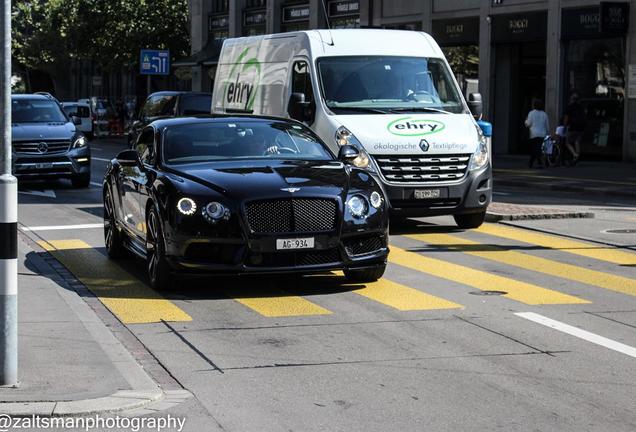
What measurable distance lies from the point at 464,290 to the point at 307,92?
248 inches

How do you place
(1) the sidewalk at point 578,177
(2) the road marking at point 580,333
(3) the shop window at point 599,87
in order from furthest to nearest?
(3) the shop window at point 599,87, (1) the sidewalk at point 578,177, (2) the road marking at point 580,333

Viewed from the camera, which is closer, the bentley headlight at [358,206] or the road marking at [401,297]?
the road marking at [401,297]

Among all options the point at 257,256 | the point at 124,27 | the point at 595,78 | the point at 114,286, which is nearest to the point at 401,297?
the point at 257,256

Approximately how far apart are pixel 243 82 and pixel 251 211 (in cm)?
937

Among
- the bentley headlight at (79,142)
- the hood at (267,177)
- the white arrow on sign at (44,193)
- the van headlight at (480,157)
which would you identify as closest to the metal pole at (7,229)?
the hood at (267,177)

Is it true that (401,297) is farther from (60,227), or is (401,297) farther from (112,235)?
(60,227)

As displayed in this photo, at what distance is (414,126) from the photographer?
15.3 m

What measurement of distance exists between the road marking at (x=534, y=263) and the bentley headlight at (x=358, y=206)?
2.28 metres

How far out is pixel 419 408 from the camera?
22.0 feet

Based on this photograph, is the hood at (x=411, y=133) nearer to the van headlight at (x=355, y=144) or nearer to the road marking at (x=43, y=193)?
the van headlight at (x=355, y=144)

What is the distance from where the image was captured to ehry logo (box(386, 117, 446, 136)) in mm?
15236

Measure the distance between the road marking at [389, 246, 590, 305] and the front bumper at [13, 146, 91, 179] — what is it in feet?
35.8

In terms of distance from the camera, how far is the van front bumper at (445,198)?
49.5 feet

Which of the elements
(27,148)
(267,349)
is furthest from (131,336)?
(27,148)
